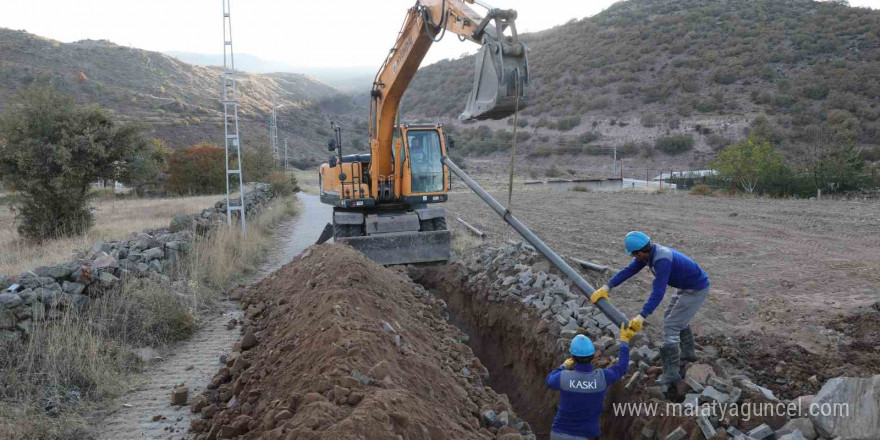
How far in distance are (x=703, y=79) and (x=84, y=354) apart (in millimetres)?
48684

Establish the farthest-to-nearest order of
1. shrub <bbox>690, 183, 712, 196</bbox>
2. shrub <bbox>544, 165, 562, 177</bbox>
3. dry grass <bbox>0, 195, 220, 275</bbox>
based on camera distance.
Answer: shrub <bbox>544, 165, 562, 177</bbox>, shrub <bbox>690, 183, 712, 196</bbox>, dry grass <bbox>0, 195, 220, 275</bbox>

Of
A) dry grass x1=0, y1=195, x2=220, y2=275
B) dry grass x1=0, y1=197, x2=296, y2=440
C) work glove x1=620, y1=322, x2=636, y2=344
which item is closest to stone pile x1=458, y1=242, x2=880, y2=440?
work glove x1=620, y1=322, x2=636, y2=344

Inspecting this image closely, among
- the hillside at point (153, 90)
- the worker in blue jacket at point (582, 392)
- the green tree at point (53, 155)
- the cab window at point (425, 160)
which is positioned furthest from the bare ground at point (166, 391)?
the hillside at point (153, 90)

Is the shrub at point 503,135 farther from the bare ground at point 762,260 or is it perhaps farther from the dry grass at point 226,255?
the dry grass at point 226,255

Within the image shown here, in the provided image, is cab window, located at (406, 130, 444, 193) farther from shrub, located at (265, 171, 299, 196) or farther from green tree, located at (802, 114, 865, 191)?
green tree, located at (802, 114, 865, 191)

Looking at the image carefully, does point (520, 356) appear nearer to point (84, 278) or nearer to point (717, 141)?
point (84, 278)

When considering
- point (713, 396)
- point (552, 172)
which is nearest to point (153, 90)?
point (552, 172)

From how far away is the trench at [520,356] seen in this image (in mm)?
5898

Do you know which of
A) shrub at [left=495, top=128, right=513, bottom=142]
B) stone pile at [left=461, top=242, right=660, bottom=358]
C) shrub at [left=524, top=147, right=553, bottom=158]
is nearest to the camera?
stone pile at [left=461, top=242, right=660, bottom=358]

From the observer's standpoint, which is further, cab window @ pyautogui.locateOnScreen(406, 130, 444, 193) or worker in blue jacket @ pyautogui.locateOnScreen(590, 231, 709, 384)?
cab window @ pyautogui.locateOnScreen(406, 130, 444, 193)

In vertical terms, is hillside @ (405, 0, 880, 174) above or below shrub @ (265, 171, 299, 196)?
above

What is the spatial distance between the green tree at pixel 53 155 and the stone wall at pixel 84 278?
6227 mm

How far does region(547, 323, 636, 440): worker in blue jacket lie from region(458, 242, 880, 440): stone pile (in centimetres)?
67

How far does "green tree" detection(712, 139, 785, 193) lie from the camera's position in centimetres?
2377
